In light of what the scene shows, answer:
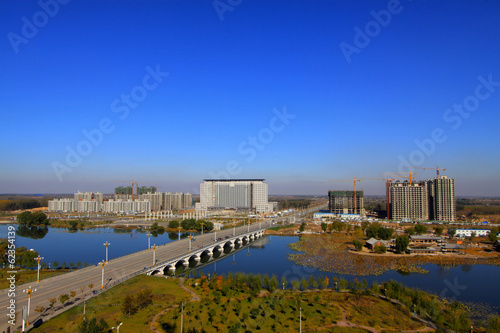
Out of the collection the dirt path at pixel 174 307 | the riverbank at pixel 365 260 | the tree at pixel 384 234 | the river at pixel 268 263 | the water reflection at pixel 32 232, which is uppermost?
the tree at pixel 384 234

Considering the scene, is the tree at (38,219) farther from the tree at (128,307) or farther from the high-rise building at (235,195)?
the tree at (128,307)

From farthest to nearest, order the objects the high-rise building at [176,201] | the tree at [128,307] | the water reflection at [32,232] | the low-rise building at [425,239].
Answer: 1. the high-rise building at [176,201]
2. the water reflection at [32,232]
3. the low-rise building at [425,239]
4. the tree at [128,307]

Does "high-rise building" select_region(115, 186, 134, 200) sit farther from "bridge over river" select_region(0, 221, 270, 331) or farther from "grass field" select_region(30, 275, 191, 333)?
"grass field" select_region(30, 275, 191, 333)

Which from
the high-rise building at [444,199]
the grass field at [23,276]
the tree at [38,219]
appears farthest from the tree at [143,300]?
the high-rise building at [444,199]

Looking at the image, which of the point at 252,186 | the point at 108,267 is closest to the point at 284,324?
the point at 108,267

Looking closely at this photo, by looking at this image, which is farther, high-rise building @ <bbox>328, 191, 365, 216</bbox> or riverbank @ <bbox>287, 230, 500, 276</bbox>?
high-rise building @ <bbox>328, 191, 365, 216</bbox>

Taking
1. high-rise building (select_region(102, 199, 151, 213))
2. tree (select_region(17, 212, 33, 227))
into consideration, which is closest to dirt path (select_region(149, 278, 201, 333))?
tree (select_region(17, 212, 33, 227))

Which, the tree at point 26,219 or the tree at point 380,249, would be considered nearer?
the tree at point 380,249
